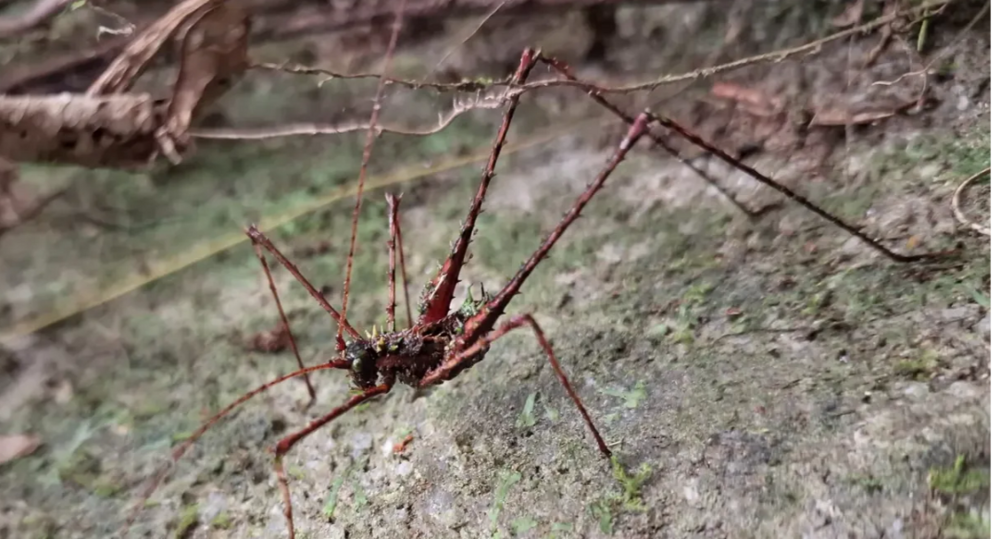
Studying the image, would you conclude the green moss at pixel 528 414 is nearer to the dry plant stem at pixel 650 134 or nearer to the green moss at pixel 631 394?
the green moss at pixel 631 394

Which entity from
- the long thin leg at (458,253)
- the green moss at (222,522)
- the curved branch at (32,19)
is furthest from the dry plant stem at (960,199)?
the curved branch at (32,19)

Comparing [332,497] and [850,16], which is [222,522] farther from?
[850,16]

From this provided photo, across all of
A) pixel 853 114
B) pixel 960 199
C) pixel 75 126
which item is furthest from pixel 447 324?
pixel 853 114

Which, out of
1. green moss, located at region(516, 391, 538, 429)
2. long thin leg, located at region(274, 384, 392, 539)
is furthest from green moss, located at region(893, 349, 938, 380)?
long thin leg, located at region(274, 384, 392, 539)

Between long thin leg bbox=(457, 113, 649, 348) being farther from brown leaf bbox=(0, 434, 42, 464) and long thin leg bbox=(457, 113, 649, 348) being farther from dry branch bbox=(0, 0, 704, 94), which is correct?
brown leaf bbox=(0, 434, 42, 464)

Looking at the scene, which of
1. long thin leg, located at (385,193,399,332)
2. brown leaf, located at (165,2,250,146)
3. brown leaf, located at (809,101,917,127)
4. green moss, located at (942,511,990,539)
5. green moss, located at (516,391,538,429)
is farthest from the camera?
brown leaf, located at (809,101,917,127)

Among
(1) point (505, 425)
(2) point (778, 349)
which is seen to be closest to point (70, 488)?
(1) point (505, 425)
